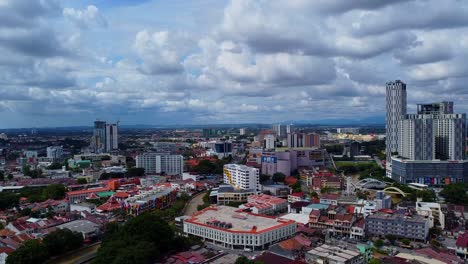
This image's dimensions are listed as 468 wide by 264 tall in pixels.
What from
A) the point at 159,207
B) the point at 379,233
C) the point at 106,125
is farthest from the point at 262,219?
the point at 106,125

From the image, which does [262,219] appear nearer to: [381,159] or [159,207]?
[159,207]

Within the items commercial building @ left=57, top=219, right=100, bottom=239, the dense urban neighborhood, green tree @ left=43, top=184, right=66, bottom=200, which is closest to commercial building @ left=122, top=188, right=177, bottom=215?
the dense urban neighborhood

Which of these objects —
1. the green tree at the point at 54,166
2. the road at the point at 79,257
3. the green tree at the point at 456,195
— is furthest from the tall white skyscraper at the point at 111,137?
the green tree at the point at 456,195

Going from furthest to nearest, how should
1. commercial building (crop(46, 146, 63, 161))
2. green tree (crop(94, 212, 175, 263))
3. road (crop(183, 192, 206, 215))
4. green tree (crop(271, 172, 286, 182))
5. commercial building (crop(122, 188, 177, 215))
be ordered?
commercial building (crop(46, 146, 63, 161)) → green tree (crop(271, 172, 286, 182)) → road (crop(183, 192, 206, 215)) → commercial building (crop(122, 188, 177, 215)) → green tree (crop(94, 212, 175, 263))

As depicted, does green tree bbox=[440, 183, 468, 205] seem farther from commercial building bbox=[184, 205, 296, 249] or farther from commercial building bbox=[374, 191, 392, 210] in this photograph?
commercial building bbox=[184, 205, 296, 249]

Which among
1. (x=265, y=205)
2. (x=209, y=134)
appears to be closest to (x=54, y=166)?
(x=265, y=205)
